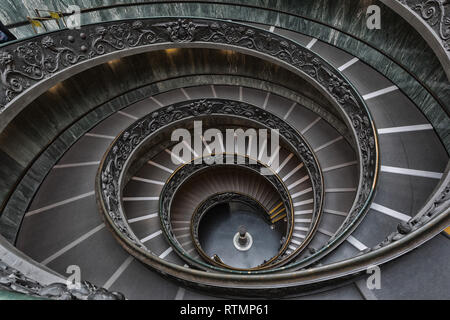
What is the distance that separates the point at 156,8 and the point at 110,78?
326 cm

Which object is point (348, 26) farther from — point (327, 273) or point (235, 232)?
point (235, 232)

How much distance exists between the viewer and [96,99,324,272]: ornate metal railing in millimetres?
6148

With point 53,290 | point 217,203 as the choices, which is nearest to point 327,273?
point 53,290

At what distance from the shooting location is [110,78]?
28.9ft

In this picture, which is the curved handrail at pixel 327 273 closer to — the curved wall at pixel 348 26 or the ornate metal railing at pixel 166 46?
the ornate metal railing at pixel 166 46

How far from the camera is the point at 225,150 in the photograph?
10.8m

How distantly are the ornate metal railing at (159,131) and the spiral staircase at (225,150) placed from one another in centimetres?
7

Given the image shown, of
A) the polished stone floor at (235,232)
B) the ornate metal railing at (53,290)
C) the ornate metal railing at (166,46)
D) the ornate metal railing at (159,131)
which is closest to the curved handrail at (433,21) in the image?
the ornate metal railing at (166,46)

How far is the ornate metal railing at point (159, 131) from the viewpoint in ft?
20.2

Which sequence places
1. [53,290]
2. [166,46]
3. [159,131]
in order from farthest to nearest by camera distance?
[159,131] → [166,46] → [53,290]

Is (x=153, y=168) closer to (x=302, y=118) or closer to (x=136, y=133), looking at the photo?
(x=136, y=133)

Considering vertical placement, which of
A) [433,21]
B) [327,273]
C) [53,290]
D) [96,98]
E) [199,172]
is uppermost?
[433,21]

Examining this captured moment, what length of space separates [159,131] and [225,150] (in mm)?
3163

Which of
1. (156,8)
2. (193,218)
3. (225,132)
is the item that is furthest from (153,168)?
(156,8)
